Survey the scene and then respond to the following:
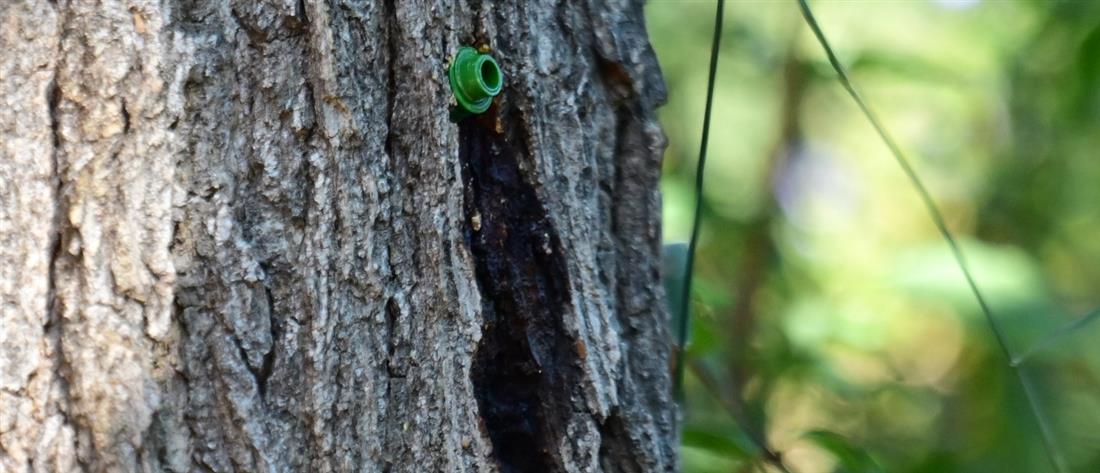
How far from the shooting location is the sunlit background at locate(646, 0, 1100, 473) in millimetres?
1988

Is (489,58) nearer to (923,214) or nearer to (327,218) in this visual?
(327,218)

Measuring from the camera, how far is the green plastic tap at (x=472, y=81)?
31.1 inches

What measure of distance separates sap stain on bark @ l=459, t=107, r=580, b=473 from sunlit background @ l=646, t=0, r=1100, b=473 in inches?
34.9

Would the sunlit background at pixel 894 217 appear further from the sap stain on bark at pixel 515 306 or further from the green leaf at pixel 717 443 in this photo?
the sap stain on bark at pixel 515 306

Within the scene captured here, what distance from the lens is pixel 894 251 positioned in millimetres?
2998

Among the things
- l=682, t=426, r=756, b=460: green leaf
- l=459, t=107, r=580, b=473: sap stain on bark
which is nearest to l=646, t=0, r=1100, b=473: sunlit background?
l=682, t=426, r=756, b=460: green leaf

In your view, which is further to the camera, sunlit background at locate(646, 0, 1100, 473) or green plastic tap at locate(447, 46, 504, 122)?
sunlit background at locate(646, 0, 1100, 473)

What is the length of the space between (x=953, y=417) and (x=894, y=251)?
1.70ft

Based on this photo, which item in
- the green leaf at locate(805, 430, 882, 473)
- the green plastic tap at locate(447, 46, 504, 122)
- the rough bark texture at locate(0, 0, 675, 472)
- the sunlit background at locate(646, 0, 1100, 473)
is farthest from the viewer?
the sunlit background at locate(646, 0, 1100, 473)

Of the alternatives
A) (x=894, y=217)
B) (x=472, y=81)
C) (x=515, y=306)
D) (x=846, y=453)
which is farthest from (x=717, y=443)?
(x=894, y=217)

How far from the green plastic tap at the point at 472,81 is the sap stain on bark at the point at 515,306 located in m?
0.02

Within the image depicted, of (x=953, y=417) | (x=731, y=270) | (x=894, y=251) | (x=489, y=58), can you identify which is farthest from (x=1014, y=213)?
(x=489, y=58)

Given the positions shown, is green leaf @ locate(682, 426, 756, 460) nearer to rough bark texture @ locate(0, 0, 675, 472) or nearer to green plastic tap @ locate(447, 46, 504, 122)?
rough bark texture @ locate(0, 0, 675, 472)

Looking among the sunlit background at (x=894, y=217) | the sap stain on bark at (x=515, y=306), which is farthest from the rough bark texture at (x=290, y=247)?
the sunlit background at (x=894, y=217)
